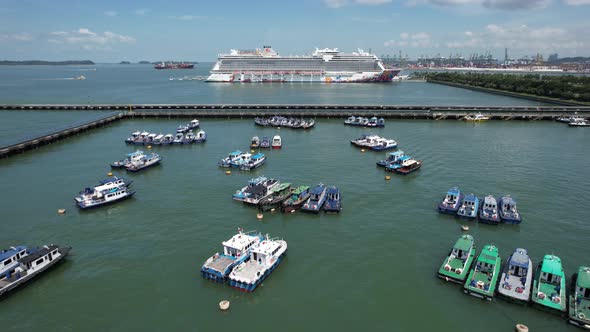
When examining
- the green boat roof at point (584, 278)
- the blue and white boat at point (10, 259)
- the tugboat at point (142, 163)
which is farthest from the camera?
the tugboat at point (142, 163)

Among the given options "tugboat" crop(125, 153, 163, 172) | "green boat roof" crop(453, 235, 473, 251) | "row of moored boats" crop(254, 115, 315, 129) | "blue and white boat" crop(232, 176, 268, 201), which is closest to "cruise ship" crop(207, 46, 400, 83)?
"row of moored boats" crop(254, 115, 315, 129)

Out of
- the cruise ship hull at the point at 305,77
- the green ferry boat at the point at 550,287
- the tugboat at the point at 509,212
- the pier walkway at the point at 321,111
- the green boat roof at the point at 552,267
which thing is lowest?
the green ferry boat at the point at 550,287

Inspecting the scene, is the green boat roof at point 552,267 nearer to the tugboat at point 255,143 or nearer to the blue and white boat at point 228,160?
the blue and white boat at point 228,160

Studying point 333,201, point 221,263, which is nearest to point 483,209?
point 333,201

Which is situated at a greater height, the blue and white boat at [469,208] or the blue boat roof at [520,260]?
the blue and white boat at [469,208]

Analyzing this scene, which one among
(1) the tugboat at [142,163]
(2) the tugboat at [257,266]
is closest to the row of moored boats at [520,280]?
(2) the tugboat at [257,266]
